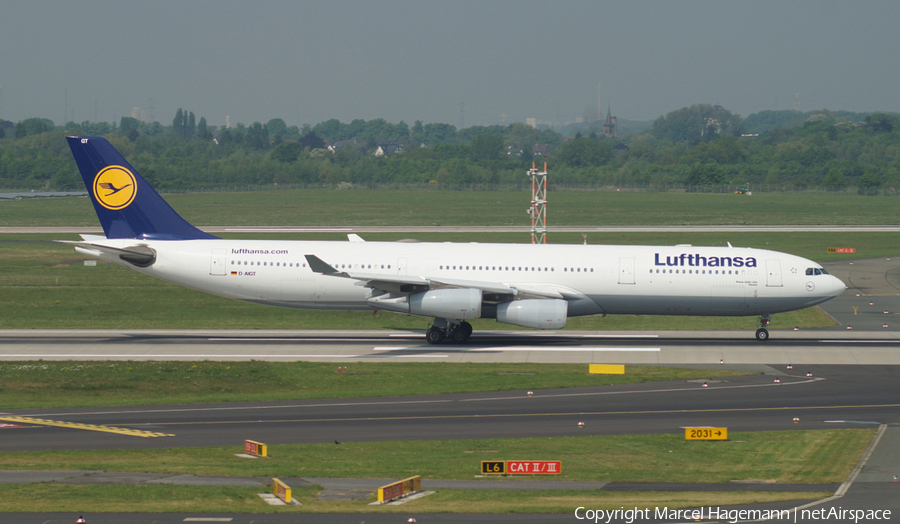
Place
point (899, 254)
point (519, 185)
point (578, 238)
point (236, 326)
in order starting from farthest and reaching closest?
point (519, 185) → point (578, 238) → point (899, 254) → point (236, 326)

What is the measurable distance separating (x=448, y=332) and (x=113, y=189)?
17185mm

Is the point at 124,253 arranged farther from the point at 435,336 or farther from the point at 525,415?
the point at 525,415

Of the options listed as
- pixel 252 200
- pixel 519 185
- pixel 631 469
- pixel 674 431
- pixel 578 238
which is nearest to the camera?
pixel 631 469

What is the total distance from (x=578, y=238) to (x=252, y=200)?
3219 inches

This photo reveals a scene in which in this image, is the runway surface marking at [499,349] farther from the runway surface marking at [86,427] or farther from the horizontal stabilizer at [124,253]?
the runway surface marking at [86,427]

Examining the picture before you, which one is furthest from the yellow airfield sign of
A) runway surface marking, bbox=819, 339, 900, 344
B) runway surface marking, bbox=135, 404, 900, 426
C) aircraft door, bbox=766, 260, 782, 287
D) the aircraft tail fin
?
the aircraft tail fin

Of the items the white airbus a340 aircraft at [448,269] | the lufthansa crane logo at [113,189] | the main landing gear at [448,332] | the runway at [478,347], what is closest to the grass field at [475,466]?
the runway at [478,347]

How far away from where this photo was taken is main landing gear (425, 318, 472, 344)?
41312 mm

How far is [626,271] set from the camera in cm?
4144

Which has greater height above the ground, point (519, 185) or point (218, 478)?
point (519, 185)

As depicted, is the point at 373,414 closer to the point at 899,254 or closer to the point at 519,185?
the point at 899,254

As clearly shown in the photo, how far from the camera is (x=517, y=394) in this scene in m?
30.7

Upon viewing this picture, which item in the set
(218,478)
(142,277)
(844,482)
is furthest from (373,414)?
(142,277)

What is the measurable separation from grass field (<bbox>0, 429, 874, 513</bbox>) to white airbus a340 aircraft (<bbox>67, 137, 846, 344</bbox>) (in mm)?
16341
